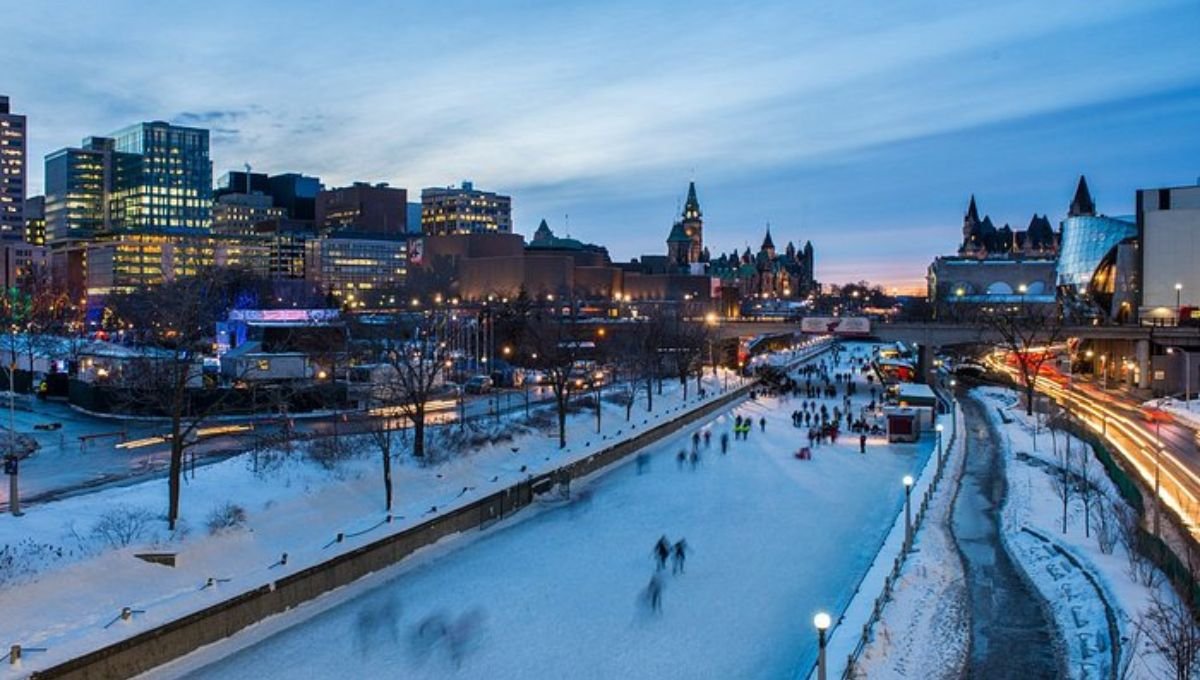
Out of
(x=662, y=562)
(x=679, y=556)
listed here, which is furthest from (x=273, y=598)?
(x=679, y=556)

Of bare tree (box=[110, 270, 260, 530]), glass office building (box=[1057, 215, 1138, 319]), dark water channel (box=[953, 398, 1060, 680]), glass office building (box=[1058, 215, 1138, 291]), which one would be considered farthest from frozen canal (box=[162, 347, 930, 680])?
glass office building (box=[1058, 215, 1138, 291])

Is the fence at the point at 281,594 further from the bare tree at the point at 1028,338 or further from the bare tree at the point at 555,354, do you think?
the bare tree at the point at 1028,338

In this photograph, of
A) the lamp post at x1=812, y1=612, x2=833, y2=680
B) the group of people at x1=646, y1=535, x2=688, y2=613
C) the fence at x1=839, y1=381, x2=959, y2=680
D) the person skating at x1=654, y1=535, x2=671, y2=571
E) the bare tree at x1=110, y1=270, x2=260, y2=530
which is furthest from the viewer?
the person skating at x1=654, y1=535, x2=671, y2=571

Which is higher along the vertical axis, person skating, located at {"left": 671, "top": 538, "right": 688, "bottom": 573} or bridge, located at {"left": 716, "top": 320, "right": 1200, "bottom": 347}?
bridge, located at {"left": 716, "top": 320, "right": 1200, "bottom": 347}

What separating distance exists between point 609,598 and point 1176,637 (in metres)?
10.8

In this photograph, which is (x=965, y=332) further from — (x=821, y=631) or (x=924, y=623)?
(x=821, y=631)

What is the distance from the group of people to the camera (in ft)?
72.1

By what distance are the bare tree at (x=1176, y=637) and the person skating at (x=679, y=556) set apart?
9.97 metres

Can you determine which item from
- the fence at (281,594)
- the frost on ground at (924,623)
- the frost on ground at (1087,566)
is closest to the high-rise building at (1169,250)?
the frost on ground at (1087,566)

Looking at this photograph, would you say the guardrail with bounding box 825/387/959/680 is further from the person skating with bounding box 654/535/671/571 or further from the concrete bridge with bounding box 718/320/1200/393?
the concrete bridge with bounding box 718/320/1200/393

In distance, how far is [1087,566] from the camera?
23750mm

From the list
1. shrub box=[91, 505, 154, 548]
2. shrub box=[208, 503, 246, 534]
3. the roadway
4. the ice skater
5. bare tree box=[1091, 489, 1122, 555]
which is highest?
shrub box=[91, 505, 154, 548]

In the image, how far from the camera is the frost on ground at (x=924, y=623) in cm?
1748

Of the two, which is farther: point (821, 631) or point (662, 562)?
point (662, 562)
